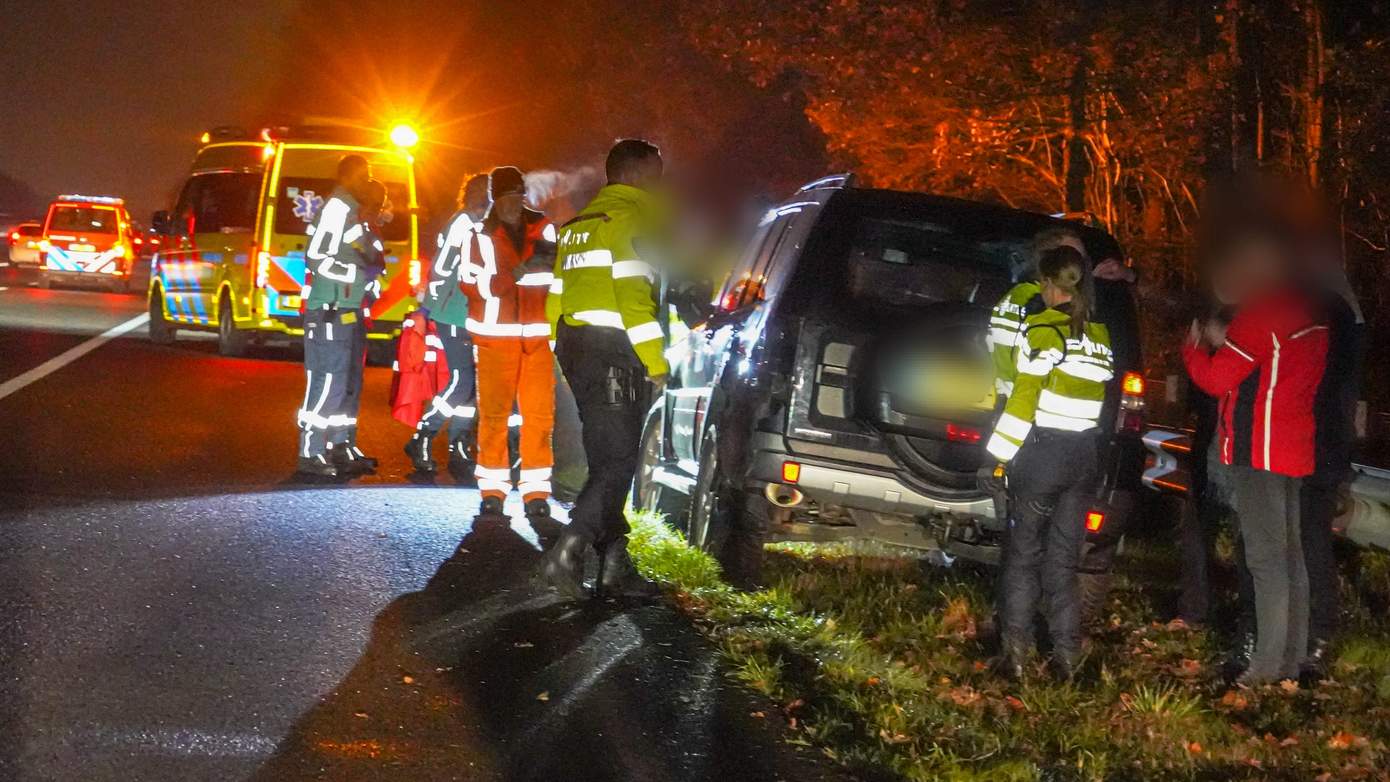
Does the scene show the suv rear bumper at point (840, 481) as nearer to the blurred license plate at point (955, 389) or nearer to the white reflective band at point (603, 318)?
the blurred license plate at point (955, 389)

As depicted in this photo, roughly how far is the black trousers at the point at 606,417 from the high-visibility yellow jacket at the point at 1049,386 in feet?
5.39

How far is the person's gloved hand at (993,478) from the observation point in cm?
657

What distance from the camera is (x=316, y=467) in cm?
1002

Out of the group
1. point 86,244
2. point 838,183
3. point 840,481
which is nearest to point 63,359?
point 838,183

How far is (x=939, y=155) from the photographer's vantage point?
1933 centimetres

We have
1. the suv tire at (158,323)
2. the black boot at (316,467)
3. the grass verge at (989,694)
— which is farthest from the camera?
the suv tire at (158,323)

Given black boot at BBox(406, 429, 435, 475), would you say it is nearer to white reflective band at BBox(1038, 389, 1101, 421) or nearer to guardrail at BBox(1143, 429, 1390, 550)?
guardrail at BBox(1143, 429, 1390, 550)

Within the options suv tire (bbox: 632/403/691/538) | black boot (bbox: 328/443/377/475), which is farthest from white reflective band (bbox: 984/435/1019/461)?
black boot (bbox: 328/443/377/475)


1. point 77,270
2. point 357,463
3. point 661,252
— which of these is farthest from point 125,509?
point 77,270

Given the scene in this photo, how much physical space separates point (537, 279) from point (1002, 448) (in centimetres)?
315

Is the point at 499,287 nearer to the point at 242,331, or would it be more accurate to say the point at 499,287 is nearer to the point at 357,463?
the point at 357,463

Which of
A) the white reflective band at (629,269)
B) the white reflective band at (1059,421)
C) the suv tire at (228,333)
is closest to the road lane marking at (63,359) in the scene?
the suv tire at (228,333)

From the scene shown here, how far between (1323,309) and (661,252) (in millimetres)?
2572

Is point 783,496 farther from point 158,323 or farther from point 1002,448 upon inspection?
point 158,323
